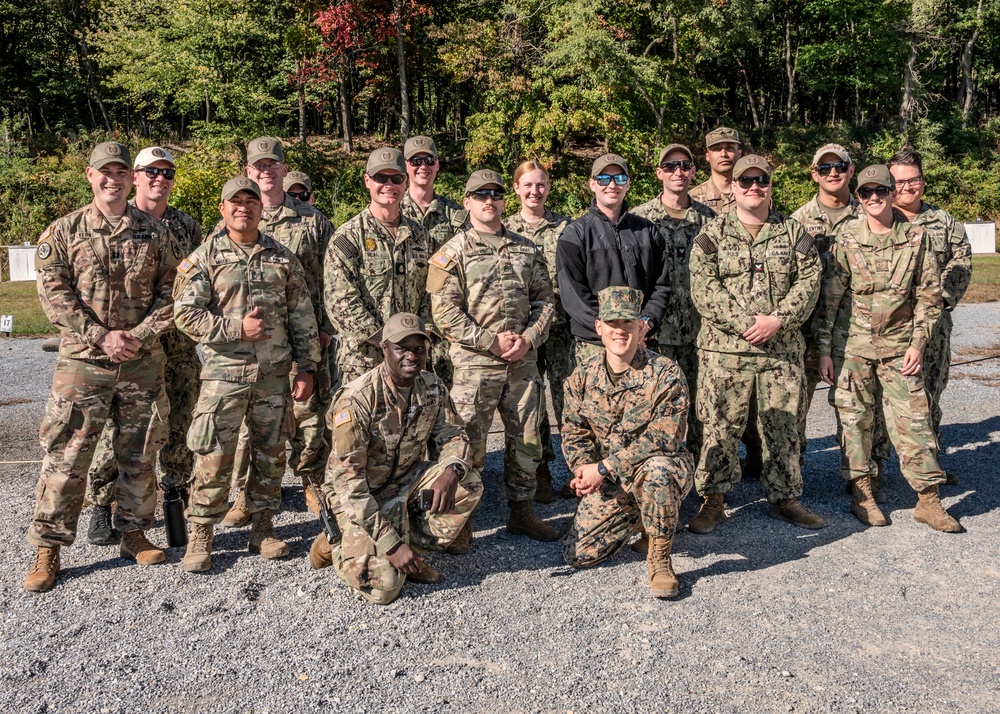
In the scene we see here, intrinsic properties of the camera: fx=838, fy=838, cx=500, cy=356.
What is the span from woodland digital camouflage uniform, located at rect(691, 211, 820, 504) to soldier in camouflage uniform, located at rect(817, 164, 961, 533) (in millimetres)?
416

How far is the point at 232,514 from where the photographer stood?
5574 millimetres

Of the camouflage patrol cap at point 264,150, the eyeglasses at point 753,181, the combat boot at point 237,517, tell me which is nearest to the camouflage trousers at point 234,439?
the combat boot at point 237,517

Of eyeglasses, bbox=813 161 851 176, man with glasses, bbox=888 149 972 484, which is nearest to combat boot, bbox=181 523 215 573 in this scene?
eyeglasses, bbox=813 161 851 176

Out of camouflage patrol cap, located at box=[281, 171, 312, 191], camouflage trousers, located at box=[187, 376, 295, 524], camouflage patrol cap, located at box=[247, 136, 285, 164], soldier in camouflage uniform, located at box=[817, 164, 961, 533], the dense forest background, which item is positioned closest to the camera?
camouflage trousers, located at box=[187, 376, 295, 524]

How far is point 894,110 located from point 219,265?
39912mm

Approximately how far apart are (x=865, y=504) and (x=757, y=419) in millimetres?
897

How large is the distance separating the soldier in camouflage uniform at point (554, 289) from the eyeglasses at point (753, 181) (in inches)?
51.0

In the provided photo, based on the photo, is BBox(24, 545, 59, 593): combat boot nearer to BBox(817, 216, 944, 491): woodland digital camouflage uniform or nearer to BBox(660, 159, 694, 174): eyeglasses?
BBox(660, 159, 694, 174): eyeglasses

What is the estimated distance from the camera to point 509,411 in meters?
5.26

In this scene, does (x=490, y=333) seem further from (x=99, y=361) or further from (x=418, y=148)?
(x=99, y=361)

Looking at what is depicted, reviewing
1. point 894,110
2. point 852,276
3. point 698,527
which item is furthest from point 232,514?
point 894,110

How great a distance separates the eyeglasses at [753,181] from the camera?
17.4ft

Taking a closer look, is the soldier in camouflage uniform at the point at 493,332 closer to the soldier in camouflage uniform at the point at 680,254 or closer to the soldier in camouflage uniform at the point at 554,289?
the soldier in camouflage uniform at the point at 554,289

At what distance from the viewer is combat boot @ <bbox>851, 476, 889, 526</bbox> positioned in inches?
210
